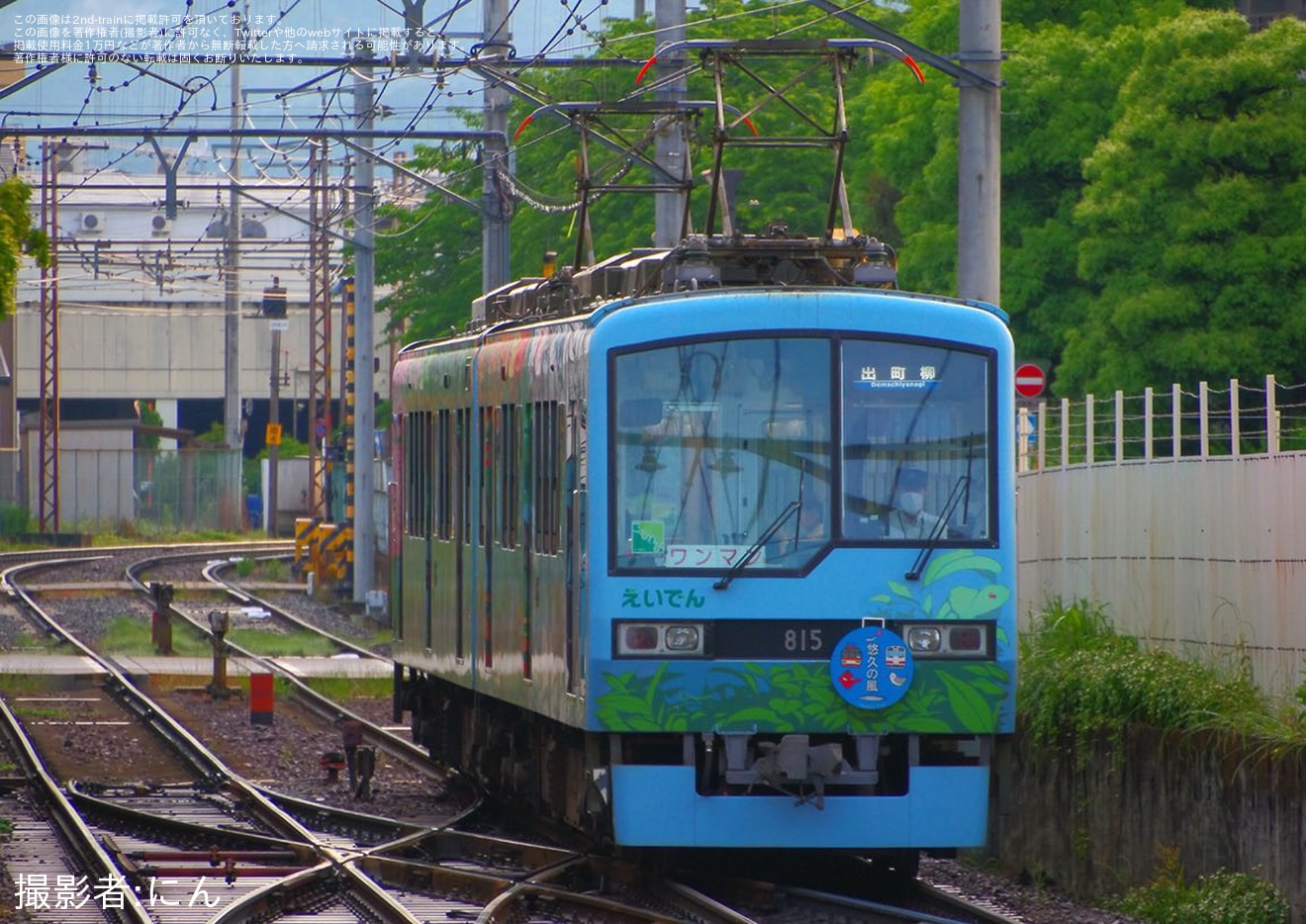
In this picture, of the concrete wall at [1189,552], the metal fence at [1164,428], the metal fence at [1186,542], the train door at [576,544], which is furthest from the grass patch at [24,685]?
the train door at [576,544]

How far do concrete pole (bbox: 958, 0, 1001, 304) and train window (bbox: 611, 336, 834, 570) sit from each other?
428cm

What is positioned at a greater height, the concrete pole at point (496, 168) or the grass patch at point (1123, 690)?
the concrete pole at point (496, 168)

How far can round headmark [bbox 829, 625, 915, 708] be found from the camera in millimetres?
11430

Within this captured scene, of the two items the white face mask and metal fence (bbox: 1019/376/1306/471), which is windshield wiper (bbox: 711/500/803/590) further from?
metal fence (bbox: 1019/376/1306/471)

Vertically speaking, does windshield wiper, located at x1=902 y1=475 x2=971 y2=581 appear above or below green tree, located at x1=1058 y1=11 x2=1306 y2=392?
below

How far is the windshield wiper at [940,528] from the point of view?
11.6m

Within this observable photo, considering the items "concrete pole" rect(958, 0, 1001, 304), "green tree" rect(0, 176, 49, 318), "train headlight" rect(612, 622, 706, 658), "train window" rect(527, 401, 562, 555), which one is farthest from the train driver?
"green tree" rect(0, 176, 49, 318)

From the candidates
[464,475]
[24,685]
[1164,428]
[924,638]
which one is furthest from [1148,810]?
[24,685]

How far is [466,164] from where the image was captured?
49188 mm

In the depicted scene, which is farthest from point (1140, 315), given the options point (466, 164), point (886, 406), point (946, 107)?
point (466, 164)

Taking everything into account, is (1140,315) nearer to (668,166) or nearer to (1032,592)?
(668,166)

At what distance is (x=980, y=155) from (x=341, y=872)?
6.21m

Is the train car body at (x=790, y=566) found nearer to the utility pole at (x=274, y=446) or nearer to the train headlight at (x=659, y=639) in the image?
the train headlight at (x=659, y=639)

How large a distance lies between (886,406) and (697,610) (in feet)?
4.26
